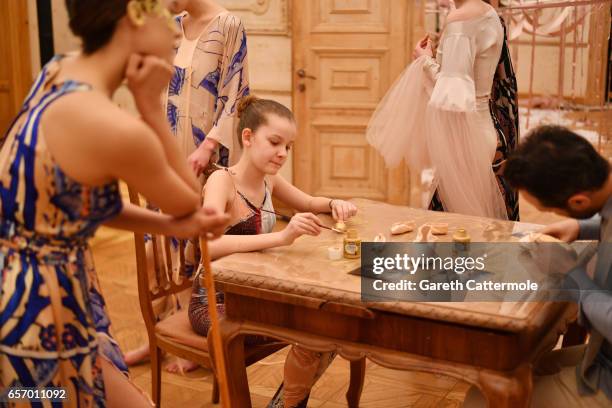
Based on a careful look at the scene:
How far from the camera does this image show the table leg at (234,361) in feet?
7.50

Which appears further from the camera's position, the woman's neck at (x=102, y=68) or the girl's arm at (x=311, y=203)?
the girl's arm at (x=311, y=203)

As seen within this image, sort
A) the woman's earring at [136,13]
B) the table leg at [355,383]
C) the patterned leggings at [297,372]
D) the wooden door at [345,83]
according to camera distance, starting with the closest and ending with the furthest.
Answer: the woman's earring at [136,13] < the patterned leggings at [297,372] < the table leg at [355,383] < the wooden door at [345,83]

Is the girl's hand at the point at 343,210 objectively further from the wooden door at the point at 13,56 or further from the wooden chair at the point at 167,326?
the wooden door at the point at 13,56

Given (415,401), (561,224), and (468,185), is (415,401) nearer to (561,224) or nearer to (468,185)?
(468,185)

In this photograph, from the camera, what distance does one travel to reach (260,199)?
9.17 feet

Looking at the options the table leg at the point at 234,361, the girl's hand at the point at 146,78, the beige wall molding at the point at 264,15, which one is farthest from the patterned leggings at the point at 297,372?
the beige wall molding at the point at 264,15

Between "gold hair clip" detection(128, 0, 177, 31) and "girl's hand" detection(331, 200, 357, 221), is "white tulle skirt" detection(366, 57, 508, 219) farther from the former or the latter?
"gold hair clip" detection(128, 0, 177, 31)

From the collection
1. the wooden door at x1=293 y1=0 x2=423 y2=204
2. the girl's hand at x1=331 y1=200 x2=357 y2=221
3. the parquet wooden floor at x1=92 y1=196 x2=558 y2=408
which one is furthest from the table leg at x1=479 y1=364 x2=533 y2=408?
the wooden door at x1=293 y1=0 x2=423 y2=204

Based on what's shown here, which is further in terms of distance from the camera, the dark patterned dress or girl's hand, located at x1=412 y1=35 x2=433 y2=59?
girl's hand, located at x1=412 y1=35 x2=433 y2=59

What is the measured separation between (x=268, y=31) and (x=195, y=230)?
15.5 feet

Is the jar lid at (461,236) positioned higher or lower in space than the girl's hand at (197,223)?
lower

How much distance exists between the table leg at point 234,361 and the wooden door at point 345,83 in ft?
12.1

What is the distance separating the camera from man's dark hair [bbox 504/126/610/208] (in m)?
1.88

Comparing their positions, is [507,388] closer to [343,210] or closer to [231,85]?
[343,210]
